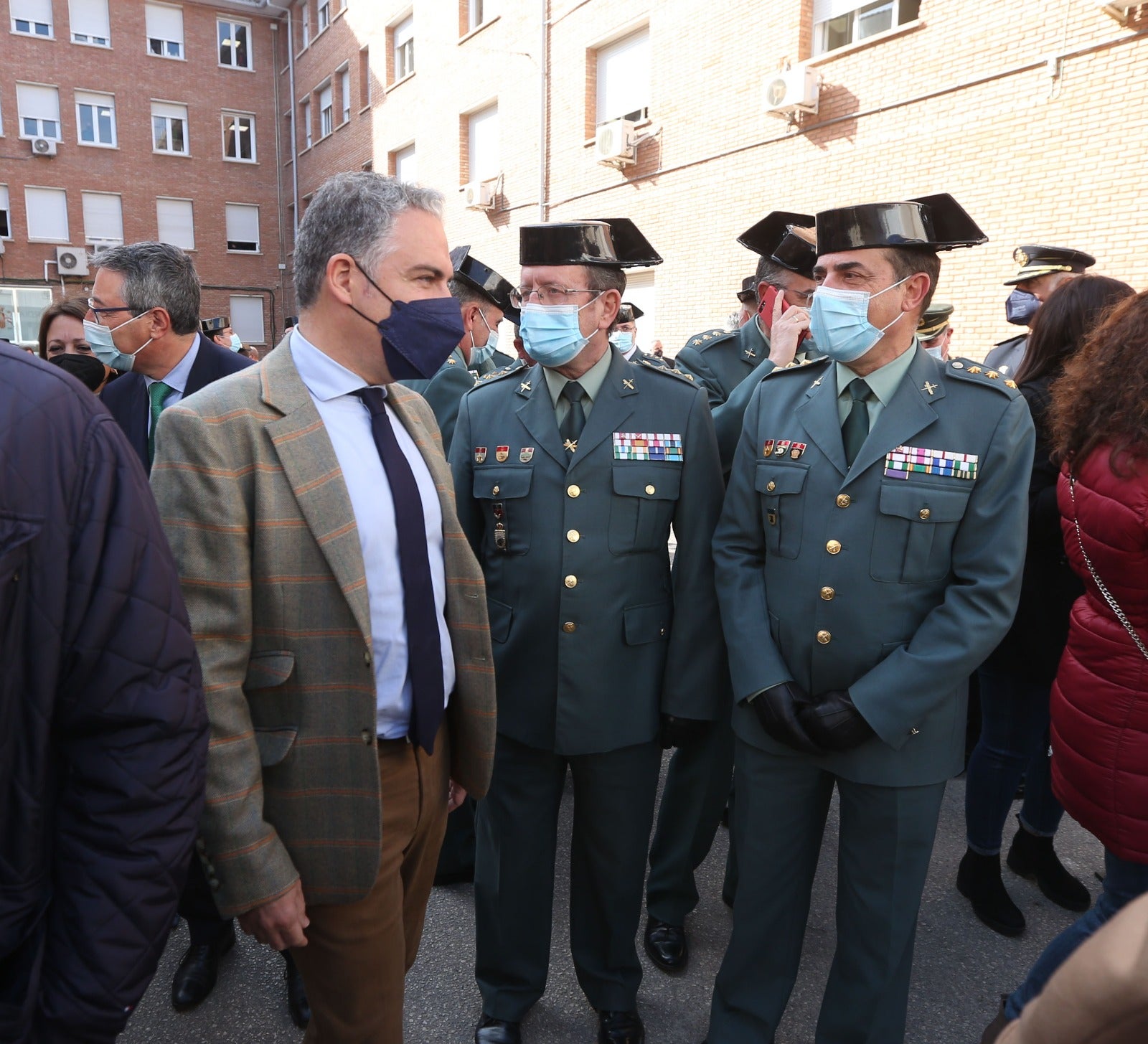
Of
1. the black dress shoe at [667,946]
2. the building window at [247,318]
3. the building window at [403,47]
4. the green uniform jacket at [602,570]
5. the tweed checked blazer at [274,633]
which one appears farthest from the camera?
the building window at [247,318]

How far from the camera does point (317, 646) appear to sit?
1.58m

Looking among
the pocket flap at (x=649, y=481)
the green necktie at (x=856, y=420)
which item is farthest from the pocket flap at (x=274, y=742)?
Answer: the green necktie at (x=856, y=420)

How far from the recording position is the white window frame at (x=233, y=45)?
25.6 meters

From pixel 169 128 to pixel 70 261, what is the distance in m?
5.21

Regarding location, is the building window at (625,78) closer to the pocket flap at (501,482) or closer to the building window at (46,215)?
the pocket flap at (501,482)

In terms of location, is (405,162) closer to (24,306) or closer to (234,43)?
(234,43)

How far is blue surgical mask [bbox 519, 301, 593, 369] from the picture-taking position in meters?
2.46

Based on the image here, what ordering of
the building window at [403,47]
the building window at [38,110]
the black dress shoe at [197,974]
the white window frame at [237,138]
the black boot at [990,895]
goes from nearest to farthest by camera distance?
the black dress shoe at [197,974], the black boot at [990,895], the building window at [403,47], the building window at [38,110], the white window frame at [237,138]

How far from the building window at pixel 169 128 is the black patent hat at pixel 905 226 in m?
27.8

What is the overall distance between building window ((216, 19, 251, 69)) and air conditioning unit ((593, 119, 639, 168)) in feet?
59.9

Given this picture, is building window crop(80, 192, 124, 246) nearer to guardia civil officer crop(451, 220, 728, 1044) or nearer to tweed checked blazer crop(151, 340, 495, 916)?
guardia civil officer crop(451, 220, 728, 1044)

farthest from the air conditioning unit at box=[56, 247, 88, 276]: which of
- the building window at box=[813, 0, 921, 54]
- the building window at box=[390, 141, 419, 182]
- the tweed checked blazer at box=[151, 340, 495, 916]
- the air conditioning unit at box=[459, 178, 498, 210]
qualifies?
the tweed checked blazer at box=[151, 340, 495, 916]

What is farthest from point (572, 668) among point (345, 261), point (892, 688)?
point (345, 261)

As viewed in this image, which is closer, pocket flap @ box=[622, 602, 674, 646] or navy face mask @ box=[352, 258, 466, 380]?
navy face mask @ box=[352, 258, 466, 380]
